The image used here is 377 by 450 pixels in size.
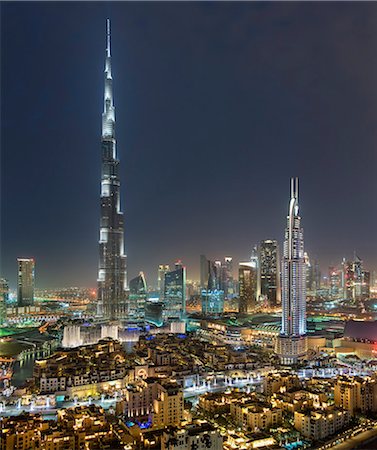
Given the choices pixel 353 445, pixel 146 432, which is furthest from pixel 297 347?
pixel 146 432

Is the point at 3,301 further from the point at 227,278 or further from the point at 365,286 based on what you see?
the point at 365,286

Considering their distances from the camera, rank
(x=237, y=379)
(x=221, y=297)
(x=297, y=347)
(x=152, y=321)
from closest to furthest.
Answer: (x=237, y=379) → (x=297, y=347) → (x=152, y=321) → (x=221, y=297)

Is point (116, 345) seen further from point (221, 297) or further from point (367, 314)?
point (367, 314)

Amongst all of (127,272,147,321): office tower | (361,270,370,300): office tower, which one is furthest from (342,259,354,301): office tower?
(127,272,147,321): office tower

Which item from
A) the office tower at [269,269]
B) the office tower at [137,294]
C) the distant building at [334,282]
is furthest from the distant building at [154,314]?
the distant building at [334,282]

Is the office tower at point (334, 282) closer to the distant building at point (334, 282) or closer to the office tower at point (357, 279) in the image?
the distant building at point (334, 282)
